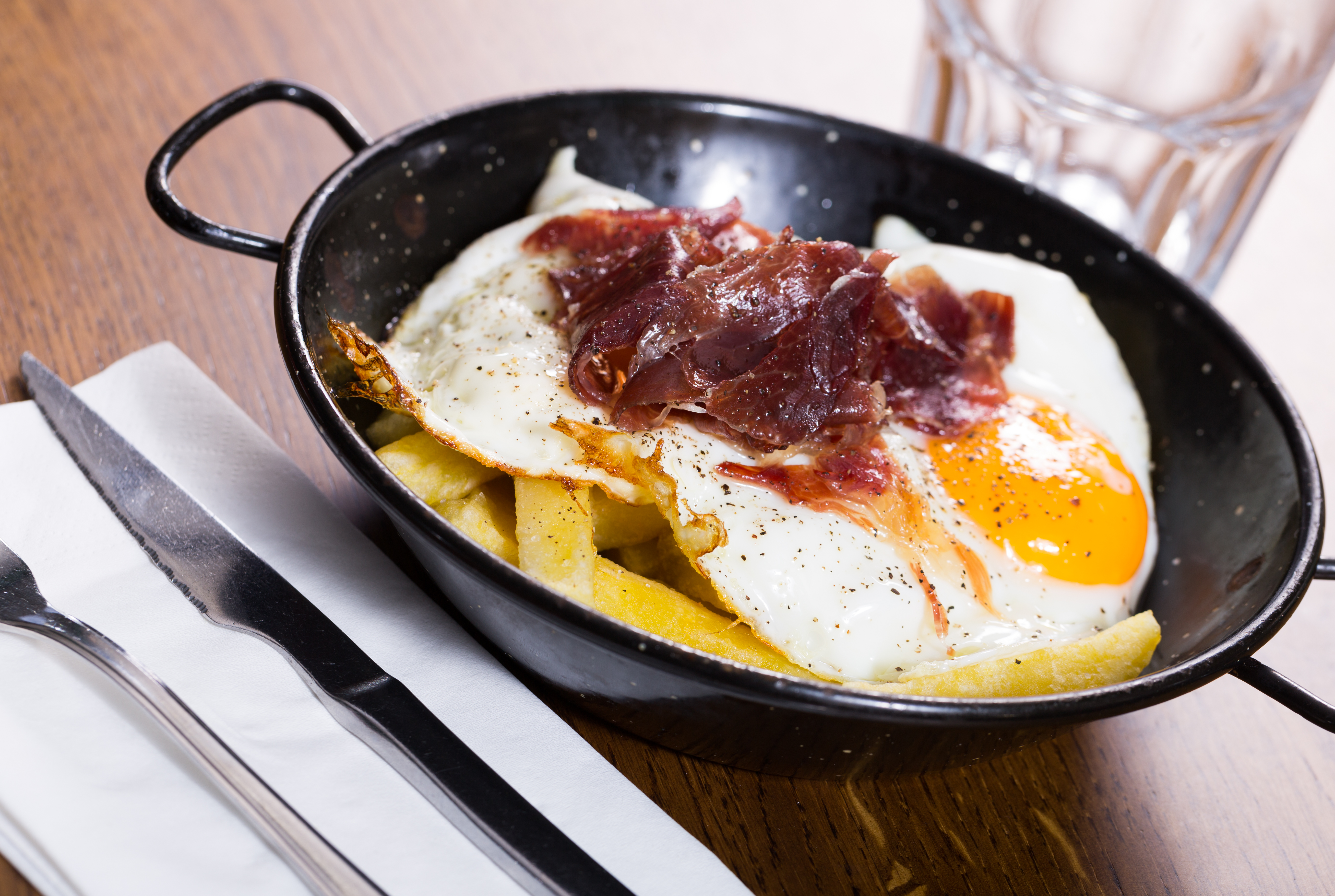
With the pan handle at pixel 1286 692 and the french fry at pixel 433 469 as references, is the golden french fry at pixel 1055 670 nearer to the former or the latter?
the pan handle at pixel 1286 692

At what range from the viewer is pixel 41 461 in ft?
5.86

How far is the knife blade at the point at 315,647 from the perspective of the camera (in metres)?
1.35

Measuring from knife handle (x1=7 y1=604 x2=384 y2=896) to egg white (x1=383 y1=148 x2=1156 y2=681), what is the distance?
1.82ft

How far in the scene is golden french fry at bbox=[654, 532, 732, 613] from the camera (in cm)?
173

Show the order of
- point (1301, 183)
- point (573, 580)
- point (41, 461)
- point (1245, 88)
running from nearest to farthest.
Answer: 1. point (573, 580)
2. point (41, 461)
3. point (1245, 88)
4. point (1301, 183)

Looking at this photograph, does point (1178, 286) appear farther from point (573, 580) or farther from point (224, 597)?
point (224, 597)

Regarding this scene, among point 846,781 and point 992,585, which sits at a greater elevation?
point 992,585

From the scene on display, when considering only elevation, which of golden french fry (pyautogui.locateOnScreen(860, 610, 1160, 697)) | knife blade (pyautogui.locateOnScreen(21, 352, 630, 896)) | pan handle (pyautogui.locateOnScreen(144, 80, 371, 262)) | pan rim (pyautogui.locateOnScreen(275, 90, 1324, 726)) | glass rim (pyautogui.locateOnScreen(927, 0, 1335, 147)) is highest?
glass rim (pyautogui.locateOnScreen(927, 0, 1335, 147))

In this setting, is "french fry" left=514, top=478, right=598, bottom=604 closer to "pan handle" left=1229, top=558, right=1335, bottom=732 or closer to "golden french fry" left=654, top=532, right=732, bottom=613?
"golden french fry" left=654, top=532, right=732, bottom=613

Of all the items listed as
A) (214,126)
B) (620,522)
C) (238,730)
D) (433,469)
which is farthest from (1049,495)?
(214,126)

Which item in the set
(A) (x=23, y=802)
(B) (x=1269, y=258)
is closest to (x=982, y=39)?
(B) (x=1269, y=258)

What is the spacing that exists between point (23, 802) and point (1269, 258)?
3964 millimetres

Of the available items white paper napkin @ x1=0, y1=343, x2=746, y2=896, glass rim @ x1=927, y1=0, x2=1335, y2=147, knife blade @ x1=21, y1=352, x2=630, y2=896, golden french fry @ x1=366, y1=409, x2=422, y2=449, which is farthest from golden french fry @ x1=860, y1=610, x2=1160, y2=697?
glass rim @ x1=927, y1=0, x2=1335, y2=147

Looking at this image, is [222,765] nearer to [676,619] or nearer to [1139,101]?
[676,619]
